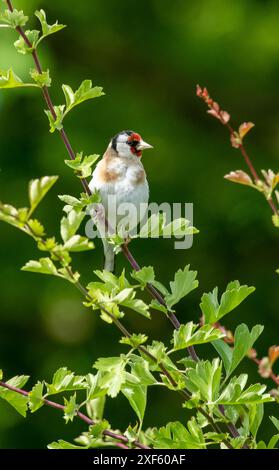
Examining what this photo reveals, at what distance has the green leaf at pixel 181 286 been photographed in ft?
4.83

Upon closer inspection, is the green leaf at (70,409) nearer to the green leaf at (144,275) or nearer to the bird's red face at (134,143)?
the green leaf at (144,275)

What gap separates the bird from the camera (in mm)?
2477

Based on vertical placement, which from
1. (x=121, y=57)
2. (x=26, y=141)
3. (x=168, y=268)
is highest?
(x=121, y=57)

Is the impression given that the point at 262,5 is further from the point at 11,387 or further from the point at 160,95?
the point at 11,387

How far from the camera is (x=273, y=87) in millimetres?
4809

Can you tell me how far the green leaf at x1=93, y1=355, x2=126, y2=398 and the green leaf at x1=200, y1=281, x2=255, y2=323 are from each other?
171mm

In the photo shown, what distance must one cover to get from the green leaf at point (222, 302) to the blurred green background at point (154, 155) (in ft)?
9.79

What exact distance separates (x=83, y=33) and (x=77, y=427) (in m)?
2.05

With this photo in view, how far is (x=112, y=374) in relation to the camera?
1.34 m

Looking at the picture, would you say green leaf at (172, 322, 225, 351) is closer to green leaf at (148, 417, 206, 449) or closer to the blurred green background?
green leaf at (148, 417, 206, 449)

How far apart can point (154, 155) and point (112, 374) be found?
333 centimetres

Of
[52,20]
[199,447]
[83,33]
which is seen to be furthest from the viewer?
[83,33]

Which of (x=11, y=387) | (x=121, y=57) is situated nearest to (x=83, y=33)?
(x=121, y=57)

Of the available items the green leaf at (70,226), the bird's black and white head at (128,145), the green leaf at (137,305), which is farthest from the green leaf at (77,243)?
the bird's black and white head at (128,145)
